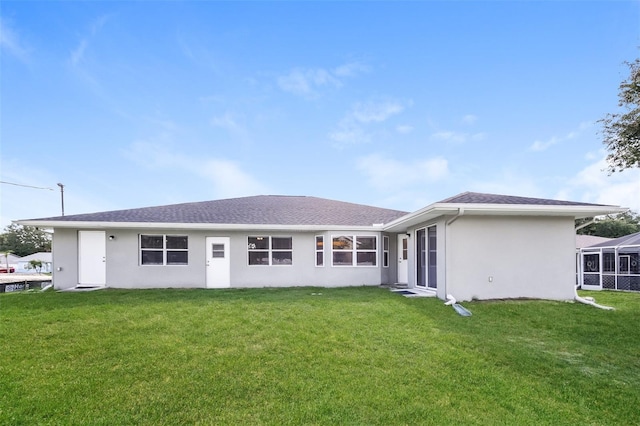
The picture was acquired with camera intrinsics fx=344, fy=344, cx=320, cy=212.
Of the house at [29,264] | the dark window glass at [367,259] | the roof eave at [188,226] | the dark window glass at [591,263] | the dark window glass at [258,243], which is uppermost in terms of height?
the roof eave at [188,226]

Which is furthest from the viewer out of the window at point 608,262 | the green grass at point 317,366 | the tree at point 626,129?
the window at point 608,262

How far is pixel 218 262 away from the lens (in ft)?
41.7

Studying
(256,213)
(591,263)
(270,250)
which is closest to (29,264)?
(256,213)

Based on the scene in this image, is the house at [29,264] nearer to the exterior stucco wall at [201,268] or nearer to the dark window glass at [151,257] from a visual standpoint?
the exterior stucco wall at [201,268]

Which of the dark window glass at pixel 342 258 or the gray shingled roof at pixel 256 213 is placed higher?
the gray shingled roof at pixel 256 213

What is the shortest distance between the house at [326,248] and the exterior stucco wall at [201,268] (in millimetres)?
36

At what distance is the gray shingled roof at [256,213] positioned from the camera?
40.8ft

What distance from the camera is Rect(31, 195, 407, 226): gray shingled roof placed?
1242cm

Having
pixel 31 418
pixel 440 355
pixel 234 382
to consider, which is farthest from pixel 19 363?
pixel 440 355

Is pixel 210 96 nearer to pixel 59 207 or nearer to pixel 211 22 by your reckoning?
pixel 211 22

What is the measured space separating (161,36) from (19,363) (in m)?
10.9

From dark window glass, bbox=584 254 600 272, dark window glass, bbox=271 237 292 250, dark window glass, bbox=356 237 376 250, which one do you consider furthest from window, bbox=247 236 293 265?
dark window glass, bbox=584 254 600 272

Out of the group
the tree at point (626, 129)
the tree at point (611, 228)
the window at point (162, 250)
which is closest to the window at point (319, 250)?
the window at point (162, 250)

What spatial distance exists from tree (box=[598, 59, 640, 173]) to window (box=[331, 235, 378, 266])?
318 inches
